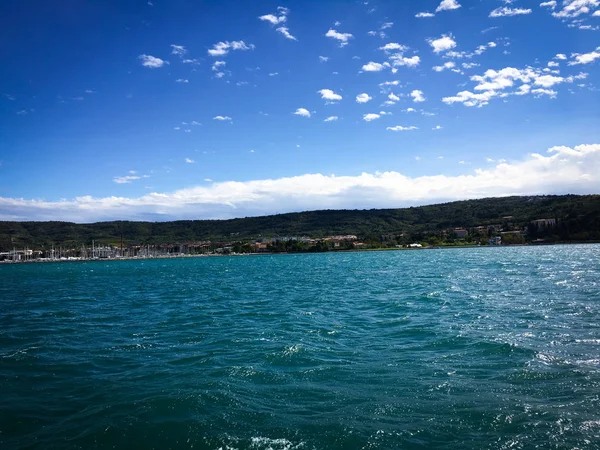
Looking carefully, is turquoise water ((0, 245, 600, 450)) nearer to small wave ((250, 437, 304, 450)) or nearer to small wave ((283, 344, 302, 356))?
small wave ((250, 437, 304, 450))

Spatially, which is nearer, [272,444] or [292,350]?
[272,444]

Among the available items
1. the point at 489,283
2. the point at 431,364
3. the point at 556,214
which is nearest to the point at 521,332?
the point at 431,364

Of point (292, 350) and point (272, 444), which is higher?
point (272, 444)

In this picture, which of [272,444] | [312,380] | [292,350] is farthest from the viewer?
[292,350]

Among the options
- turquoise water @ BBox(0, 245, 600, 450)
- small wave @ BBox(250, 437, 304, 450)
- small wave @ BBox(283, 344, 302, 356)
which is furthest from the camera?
small wave @ BBox(283, 344, 302, 356)

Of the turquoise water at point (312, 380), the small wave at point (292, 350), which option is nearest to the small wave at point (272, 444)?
the turquoise water at point (312, 380)

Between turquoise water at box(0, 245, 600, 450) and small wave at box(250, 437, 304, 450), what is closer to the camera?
small wave at box(250, 437, 304, 450)

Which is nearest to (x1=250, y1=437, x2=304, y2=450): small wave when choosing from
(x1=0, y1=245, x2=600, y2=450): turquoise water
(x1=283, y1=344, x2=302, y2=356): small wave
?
(x1=0, y1=245, x2=600, y2=450): turquoise water

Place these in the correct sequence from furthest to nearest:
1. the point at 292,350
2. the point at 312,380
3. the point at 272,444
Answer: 1. the point at 292,350
2. the point at 312,380
3. the point at 272,444

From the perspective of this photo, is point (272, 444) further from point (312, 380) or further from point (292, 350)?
point (292, 350)

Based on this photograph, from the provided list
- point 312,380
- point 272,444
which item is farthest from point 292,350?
point 272,444

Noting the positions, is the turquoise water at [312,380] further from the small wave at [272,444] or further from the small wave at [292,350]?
the small wave at [292,350]

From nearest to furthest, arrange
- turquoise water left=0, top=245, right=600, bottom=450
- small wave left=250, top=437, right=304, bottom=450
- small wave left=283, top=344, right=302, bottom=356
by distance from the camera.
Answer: small wave left=250, top=437, right=304, bottom=450, turquoise water left=0, top=245, right=600, bottom=450, small wave left=283, top=344, right=302, bottom=356

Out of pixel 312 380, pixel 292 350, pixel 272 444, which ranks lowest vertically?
pixel 292 350
